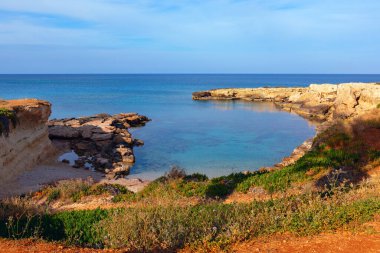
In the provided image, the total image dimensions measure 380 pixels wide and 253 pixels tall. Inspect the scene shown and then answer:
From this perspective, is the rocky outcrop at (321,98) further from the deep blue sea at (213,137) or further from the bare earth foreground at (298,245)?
the bare earth foreground at (298,245)

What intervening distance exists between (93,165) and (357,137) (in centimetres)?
2052

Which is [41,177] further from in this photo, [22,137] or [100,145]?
[100,145]

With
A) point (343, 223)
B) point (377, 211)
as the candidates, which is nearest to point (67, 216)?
point (343, 223)

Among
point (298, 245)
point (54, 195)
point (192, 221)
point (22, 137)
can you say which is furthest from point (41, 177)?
point (298, 245)

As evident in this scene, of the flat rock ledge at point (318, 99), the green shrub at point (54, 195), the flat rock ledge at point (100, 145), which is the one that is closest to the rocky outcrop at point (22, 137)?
the flat rock ledge at point (100, 145)

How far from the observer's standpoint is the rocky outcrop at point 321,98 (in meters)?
47.8

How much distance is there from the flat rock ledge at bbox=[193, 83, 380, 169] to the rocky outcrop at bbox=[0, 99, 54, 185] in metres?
18.4

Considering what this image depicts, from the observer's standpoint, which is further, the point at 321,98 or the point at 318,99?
the point at 318,99

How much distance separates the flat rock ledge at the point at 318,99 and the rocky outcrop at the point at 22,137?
60.3 ft

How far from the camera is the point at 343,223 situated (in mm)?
8969

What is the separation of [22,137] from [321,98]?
55.8 m

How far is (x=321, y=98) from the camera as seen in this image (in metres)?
69.6

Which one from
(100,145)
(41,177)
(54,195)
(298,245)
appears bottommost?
(41,177)

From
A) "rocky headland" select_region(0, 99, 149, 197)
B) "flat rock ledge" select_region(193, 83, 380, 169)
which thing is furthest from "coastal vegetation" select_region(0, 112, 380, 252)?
"flat rock ledge" select_region(193, 83, 380, 169)
